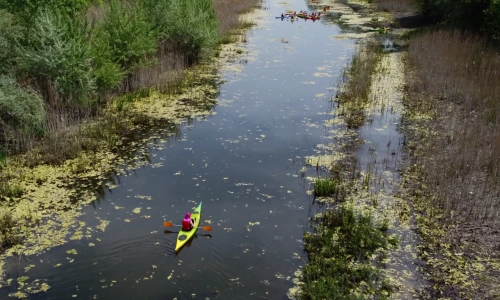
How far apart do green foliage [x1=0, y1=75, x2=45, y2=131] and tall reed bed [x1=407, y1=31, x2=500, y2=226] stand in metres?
7.98

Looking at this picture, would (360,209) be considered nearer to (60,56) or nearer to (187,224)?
(187,224)

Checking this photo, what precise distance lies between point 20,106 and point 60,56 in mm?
1706

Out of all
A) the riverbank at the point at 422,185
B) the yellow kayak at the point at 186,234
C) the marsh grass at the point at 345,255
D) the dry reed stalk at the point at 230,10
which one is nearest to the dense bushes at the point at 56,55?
the yellow kayak at the point at 186,234

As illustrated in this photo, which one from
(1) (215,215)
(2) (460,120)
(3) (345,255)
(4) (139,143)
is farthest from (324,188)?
(2) (460,120)

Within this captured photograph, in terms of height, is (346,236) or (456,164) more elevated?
(456,164)

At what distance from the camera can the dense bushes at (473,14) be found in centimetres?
1439

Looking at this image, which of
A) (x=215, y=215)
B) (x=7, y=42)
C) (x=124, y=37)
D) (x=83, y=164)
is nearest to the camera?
(x=215, y=215)

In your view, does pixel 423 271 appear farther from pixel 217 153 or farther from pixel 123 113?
pixel 123 113

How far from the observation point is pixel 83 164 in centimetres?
906

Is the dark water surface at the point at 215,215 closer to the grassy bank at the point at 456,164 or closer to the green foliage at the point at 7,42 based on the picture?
the grassy bank at the point at 456,164

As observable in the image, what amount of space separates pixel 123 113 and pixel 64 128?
193 centimetres

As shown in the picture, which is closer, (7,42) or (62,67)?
(7,42)

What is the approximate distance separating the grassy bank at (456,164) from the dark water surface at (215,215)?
2.01 meters

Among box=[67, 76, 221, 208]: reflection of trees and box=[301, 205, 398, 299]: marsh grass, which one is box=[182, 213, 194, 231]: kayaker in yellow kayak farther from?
box=[67, 76, 221, 208]: reflection of trees
